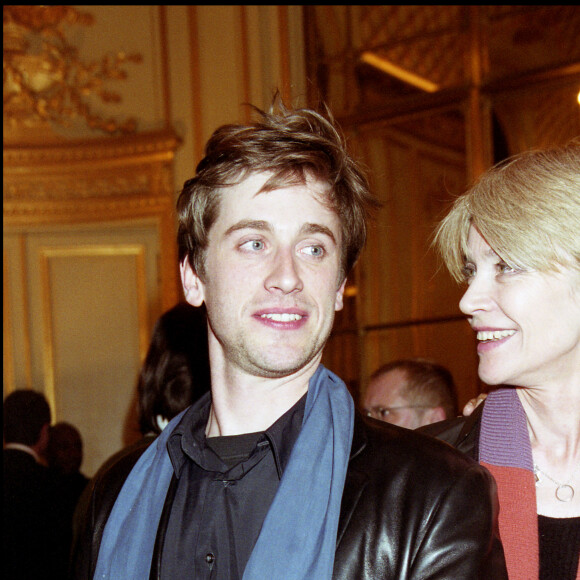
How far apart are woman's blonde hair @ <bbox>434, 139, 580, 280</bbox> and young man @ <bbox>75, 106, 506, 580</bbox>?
31cm

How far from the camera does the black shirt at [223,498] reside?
1.76m

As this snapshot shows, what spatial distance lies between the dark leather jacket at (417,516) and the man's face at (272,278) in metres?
0.28

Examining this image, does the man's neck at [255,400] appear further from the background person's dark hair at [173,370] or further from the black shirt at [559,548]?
the background person's dark hair at [173,370]

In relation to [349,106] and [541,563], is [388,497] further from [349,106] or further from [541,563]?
[349,106]

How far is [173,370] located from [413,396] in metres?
0.88

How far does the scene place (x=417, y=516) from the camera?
165cm

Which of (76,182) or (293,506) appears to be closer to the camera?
(293,506)

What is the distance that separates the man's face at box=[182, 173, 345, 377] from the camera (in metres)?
1.85

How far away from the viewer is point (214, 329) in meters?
1.96

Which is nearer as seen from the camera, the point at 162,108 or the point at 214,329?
the point at 214,329

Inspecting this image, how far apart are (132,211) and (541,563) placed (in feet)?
15.1

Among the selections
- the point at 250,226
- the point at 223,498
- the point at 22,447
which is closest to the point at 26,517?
the point at 22,447

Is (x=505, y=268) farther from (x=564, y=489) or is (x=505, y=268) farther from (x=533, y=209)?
(x=564, y=489)

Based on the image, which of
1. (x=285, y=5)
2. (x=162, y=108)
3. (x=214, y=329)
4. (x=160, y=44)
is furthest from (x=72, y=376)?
(x=214, y=329)
